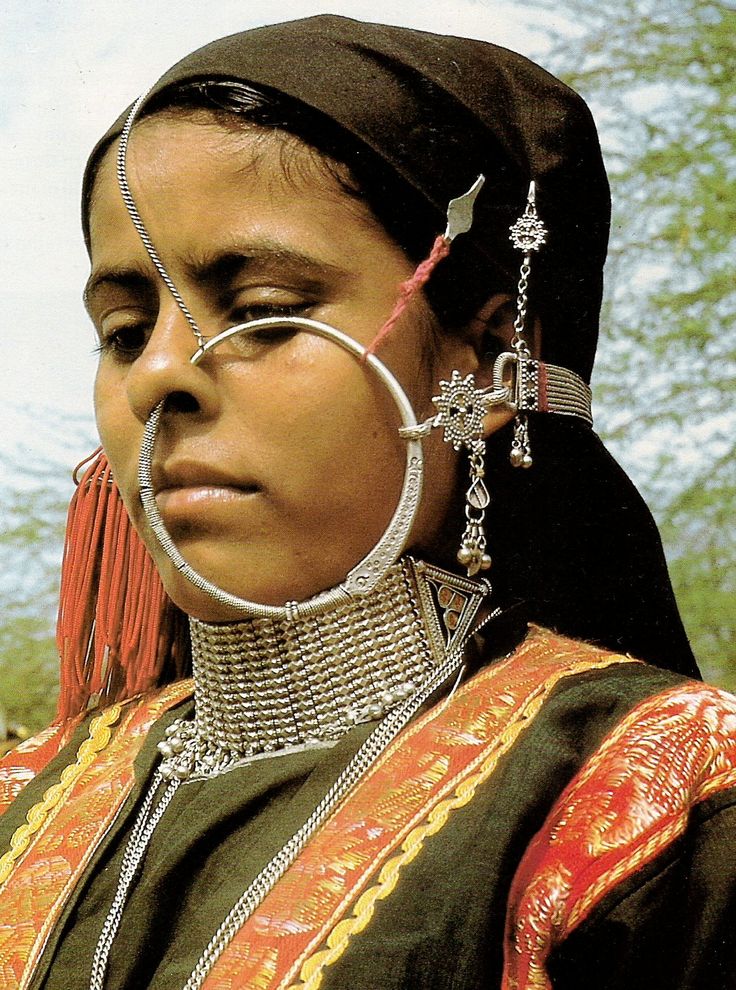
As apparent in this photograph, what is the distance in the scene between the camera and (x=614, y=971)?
3.68 ft

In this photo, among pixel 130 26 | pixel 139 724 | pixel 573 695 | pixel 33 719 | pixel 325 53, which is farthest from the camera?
pixel 33 719

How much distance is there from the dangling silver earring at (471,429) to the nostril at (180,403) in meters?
0.24

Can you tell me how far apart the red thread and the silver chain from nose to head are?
188 millimetres

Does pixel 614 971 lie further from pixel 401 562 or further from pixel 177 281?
pixel 177 281

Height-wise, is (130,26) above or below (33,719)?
above

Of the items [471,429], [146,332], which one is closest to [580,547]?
[471,429]

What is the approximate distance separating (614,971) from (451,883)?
15cm

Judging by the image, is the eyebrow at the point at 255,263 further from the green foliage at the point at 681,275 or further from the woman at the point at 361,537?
the green foliage at the point at 681,275

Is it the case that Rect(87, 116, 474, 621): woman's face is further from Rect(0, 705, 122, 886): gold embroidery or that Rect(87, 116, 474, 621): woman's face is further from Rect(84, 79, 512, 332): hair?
Rect(0, 705, 122, 886): gold embroidery

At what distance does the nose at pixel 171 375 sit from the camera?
1.37 metres

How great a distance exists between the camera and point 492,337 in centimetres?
Answer: 151

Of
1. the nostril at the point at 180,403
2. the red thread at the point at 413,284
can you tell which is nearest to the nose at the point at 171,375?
the nostril at the point at 180,403

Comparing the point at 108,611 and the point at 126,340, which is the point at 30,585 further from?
the point at 126,340

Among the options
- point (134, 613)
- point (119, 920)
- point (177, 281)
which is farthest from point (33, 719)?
point (177, 281)
